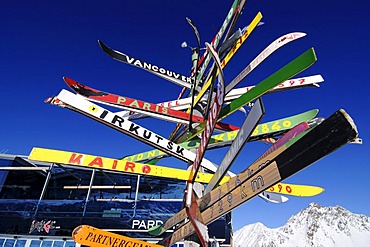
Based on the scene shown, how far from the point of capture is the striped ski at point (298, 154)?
4.05ft

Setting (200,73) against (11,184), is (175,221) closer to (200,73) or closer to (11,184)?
(200,73)

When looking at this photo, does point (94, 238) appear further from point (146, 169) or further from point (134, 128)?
point (134, 128)

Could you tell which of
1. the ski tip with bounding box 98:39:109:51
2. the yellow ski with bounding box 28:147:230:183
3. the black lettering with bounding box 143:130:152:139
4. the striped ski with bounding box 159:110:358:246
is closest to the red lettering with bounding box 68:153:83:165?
the yellow ski with bounding box 28:147:230:183

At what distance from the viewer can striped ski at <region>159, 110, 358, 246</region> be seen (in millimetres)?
1235

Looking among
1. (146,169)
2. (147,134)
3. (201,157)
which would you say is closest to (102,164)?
(146,169)

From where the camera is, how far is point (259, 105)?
1657 mm

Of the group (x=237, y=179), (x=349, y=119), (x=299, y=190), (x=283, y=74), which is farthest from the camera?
(x=299, y=190)

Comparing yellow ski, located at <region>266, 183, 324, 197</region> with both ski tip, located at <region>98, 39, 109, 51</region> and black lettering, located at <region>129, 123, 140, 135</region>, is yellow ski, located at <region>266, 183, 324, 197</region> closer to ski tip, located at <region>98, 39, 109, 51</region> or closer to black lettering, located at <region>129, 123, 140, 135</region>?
black lettering, located at <region>129, 123, 140, 135</region>

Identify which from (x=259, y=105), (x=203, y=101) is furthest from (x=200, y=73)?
(x=259, y=105)

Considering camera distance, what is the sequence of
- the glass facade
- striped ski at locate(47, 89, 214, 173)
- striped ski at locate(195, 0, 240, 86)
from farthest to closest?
the glass facade, striped ski at locate(195, 0, 240, 86), striped ski at locate(47, 89, 214, 173)

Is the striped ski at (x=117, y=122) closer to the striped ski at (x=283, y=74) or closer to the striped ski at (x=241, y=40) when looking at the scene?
the striped ski at (x=283, y=74)

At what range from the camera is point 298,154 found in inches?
56.3

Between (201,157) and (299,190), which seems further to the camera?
(299,190)

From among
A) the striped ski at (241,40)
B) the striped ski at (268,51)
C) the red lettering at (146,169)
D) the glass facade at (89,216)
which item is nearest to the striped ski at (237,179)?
the red lettering at (146,169)
